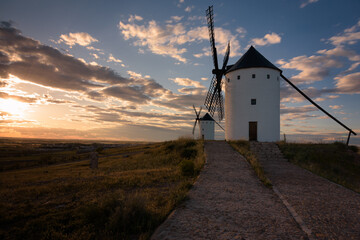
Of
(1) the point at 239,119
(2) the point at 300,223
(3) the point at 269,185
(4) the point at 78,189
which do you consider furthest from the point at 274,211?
(1) the point at 239,119

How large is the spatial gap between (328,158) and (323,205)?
12900mm

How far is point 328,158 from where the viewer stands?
1653 cm

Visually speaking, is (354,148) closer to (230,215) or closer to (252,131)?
(252,131)

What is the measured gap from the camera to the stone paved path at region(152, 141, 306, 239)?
4176mm

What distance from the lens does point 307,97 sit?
21562 millimetres

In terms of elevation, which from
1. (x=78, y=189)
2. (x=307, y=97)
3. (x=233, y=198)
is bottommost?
(x=78, y=189)

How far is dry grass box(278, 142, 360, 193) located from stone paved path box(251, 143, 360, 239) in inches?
216

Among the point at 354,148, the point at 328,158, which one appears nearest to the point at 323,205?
the point at 328,158

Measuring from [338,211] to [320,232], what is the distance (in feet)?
6.79

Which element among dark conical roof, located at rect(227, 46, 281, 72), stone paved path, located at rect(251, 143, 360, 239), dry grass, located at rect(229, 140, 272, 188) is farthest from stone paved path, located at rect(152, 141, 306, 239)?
dark conical roof, located at rect(227, 46, 281, 72)

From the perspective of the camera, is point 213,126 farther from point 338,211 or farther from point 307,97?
point 338,211

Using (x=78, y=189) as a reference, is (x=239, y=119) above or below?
above

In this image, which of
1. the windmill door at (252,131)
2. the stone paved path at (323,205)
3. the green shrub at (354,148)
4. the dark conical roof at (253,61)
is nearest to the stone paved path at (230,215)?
the stone paved path at (323,205)

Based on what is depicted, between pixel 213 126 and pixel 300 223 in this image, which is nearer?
pixel 300 223
